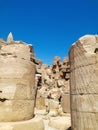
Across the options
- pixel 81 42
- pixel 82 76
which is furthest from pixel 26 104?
pixel 81 42

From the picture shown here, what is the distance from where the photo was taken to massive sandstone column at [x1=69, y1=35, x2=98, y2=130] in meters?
3.44

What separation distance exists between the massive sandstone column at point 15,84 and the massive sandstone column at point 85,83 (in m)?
1.42

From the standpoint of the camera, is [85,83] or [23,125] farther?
[23,125]

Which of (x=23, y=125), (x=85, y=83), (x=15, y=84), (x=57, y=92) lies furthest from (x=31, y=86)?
(x=57, y=92)

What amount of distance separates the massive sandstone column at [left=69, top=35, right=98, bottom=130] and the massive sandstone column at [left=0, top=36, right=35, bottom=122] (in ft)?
4.64

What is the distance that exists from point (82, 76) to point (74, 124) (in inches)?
48.6

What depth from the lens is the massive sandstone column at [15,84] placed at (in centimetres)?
442

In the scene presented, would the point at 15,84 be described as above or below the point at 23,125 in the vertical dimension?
above

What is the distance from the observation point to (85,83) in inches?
143

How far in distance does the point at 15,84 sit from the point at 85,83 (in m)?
2.04

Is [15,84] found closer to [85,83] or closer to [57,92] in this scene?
[85,83]

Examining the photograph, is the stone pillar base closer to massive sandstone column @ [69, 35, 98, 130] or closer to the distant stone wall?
massive sandstone column @ [69, 35, 98, 130]

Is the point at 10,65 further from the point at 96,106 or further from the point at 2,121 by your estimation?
the point at 96,106

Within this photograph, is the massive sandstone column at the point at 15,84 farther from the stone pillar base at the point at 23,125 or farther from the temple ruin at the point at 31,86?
the stone pillar base at the point at 23,125
